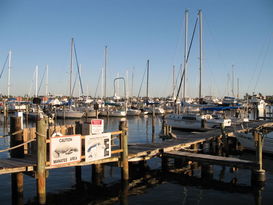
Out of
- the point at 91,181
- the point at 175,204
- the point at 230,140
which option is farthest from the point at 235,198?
the point at 230,140

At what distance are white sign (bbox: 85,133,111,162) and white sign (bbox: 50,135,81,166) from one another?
1.75 feet

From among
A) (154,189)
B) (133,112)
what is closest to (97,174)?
(154,189)

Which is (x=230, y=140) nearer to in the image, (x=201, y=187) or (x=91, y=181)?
(x=201, y=187)

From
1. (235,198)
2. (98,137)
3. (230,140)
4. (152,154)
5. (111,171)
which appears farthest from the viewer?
(230,140)

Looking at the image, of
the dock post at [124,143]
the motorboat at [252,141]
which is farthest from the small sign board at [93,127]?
the motorboat at [252,141]

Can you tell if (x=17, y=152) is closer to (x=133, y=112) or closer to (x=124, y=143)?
(x=124, y=143)

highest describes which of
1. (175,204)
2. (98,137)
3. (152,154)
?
(98,137)

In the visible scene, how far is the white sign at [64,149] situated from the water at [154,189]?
2.45 meters

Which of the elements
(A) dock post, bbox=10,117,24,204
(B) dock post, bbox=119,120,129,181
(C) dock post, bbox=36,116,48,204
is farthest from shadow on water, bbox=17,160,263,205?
(C) dock post, bbox=36,116,48,204

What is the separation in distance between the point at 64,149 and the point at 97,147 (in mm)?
1610

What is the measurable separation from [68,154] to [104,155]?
1.84 meters

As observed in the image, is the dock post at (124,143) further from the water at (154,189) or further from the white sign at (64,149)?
the white sign at (64,149)

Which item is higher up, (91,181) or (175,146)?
(175,146)

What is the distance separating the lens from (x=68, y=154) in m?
Result: 10.3
